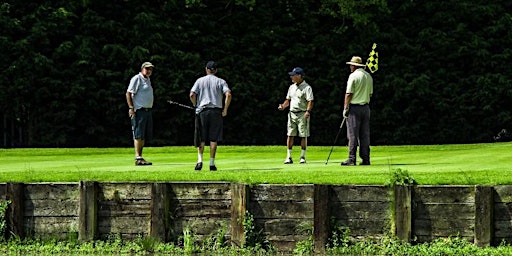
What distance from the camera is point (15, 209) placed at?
13.5 metres

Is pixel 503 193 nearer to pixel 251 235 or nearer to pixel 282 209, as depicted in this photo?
pixel 282 209

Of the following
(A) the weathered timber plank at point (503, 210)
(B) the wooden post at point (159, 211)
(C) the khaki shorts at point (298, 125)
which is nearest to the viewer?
(A) the weathered timber plank at point (503, 210)

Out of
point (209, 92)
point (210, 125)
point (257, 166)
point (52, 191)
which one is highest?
point (209, 92)

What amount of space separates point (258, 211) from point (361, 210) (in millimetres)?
1157

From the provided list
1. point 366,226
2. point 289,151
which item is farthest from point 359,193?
point 289,151

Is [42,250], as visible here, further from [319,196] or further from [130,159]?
[130,159]

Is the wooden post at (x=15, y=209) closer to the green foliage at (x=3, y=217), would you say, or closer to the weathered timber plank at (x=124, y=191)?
the green foliage at (x=3, y=217)

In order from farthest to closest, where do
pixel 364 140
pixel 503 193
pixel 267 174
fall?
pixel 364 140 < pixel 267 174 < pixel 503 193

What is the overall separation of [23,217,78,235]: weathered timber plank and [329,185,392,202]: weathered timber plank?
3.03 m

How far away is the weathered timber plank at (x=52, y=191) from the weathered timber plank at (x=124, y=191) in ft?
0.96

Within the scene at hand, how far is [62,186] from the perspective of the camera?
1351 cm

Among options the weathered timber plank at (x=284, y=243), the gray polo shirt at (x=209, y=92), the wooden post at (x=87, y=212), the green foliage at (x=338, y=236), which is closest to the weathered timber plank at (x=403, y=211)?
the green foliage at (x=338, y=236)

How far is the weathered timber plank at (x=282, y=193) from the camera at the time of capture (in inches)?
510

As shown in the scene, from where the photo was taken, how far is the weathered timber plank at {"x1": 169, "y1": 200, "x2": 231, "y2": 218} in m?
13.2
